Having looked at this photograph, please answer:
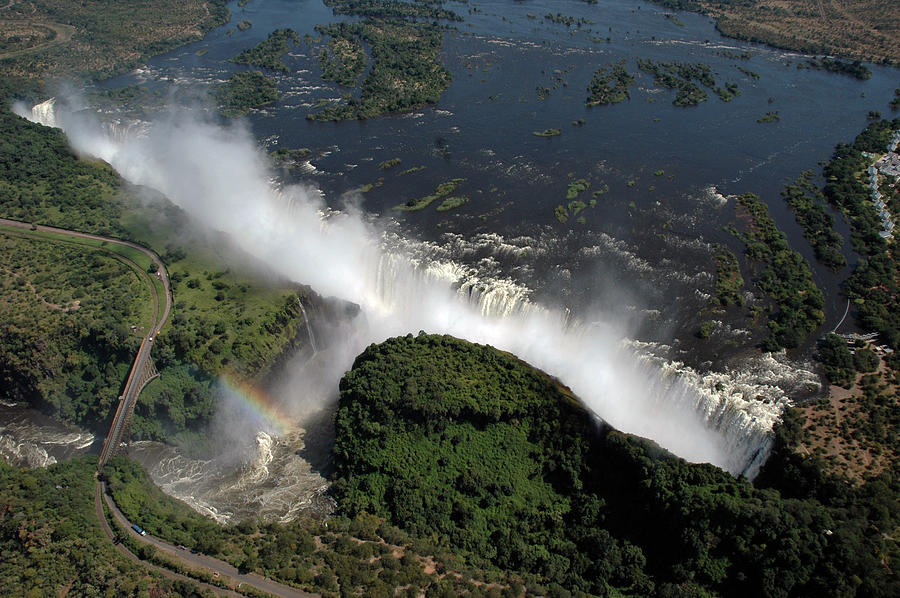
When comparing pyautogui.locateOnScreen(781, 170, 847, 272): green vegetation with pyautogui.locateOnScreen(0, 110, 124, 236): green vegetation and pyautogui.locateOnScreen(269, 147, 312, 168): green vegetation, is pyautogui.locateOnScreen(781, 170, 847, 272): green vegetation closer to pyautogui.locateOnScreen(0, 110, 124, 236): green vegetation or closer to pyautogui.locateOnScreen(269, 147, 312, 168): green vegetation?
pyautogui.locateOnScreen(269, 147, 312, 168): green vegetation

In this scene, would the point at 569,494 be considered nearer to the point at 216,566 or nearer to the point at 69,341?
the point at 216,566

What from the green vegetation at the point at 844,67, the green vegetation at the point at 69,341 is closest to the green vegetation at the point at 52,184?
the green vegetation at the point at 69,341

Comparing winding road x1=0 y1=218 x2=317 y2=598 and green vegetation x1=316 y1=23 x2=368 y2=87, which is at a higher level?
green vegetation x1=316 y1=23 x2=368 y2=87

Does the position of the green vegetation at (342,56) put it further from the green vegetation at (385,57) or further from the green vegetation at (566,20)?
the green vegetation at (566,20)

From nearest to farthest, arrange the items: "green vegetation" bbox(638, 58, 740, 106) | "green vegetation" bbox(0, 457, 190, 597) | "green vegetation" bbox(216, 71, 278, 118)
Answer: "green vegetation" bbox(0, 457, 190, 597)
"green vegetation" bbox(638, 58, 740, 106)
"green vegetation" bbox(216, 71, 278, 118)

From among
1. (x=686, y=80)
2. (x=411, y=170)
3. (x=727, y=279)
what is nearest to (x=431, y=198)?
(x=411, y=170)

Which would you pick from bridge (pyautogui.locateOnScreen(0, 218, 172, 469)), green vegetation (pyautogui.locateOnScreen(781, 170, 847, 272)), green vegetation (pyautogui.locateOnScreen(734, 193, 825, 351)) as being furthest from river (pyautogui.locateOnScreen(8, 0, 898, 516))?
bridge (pyautogui.locateOnScreen(0, 218, 172, 469))

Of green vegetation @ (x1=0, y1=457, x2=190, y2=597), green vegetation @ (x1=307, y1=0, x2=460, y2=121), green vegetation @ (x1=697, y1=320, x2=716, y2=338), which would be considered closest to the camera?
green vegetation @ (x1=0, y1=457, x2=190, y2=597)
